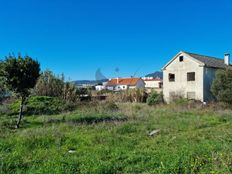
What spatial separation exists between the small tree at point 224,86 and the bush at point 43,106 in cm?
1322

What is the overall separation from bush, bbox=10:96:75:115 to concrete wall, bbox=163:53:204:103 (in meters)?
13.5

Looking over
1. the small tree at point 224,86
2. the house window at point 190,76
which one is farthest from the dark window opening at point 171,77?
the small tree at point 224,86

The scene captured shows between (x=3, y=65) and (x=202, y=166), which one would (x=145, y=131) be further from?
(x=3, y=65)

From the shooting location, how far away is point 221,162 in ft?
17.5

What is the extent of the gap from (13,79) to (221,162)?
9.25 metres

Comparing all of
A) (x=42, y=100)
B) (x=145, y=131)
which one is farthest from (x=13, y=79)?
(x=42, y=100)

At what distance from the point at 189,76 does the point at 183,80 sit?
825 mm

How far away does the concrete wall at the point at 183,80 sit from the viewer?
2534 cm

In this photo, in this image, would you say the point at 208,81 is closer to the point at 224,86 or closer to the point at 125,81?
the point at 224,86

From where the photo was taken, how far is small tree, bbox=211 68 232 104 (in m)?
21.1

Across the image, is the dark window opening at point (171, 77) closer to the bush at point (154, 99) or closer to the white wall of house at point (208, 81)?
the bush at point (154, 99)

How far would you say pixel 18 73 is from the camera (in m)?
11.1

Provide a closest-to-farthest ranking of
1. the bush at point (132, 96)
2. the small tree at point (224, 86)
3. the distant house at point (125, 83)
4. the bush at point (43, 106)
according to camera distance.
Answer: the bush at point (43, 106)
the small tree at point (224, 86)
the bush at point (132, 96)
the distant house at point (125, 83)

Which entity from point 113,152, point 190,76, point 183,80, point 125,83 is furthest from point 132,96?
point 125,83
